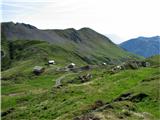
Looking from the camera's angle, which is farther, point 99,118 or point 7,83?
point 7,83

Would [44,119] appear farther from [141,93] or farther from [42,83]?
[42,83]

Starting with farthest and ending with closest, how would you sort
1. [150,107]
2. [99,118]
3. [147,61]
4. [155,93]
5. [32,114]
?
[147,61], [32,114], [155,93], [150,107], [99,118]

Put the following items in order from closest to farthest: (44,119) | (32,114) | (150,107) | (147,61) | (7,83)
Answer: (150,107), (44,119), (32,114), (147,61), (7,83)

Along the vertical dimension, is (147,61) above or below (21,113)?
above

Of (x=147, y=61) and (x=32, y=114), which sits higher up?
(x=147, y=61)

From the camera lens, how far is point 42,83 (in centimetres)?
18138

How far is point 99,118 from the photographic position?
39.6m

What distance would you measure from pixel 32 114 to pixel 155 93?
2825 centimetres

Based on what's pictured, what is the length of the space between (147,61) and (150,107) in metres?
116

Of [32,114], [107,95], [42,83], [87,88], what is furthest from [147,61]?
[32,114]

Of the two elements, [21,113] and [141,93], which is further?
[21,113]

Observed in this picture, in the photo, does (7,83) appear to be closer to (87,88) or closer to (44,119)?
(87,88)

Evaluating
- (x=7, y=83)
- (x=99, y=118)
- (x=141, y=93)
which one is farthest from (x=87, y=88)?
(x=7, y=83)

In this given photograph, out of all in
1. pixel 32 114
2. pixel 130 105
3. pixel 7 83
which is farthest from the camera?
pixel 7 83
